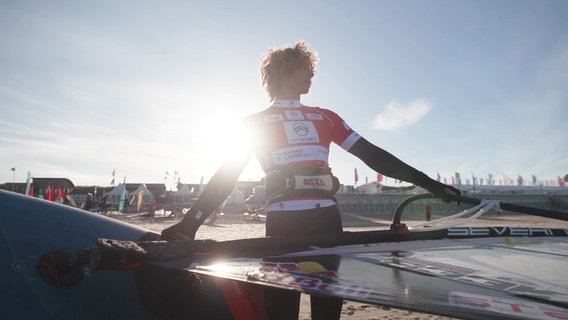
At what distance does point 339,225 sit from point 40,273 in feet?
5.73

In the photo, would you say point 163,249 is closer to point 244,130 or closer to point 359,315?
point 244,130

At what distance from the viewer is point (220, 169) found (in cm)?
197

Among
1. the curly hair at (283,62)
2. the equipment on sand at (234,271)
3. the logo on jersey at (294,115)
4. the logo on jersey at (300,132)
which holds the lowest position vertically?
the equipment on sand at (234,271)

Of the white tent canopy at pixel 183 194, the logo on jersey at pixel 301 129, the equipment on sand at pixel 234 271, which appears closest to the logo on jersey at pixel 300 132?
the logo on jersey at pixel 301 129

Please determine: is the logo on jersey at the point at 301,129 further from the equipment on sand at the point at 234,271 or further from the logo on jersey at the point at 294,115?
the equipment on sand at the point at 234,271

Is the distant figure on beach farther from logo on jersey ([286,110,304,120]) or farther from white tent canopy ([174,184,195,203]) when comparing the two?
white tent canopy ([174,184,195,203])

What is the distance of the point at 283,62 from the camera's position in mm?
2127

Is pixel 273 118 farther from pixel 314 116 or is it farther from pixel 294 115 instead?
pixel 314 116

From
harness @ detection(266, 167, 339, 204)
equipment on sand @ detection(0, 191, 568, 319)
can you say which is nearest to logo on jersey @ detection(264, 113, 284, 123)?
harness @ detection(266, 167, 339, 204)

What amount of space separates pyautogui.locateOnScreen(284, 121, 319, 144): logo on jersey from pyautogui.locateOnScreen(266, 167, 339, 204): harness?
191mm

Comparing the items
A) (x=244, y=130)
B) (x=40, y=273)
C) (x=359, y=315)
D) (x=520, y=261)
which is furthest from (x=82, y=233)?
(x=359, y=315)

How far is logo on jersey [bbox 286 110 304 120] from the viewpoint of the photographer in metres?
2.03

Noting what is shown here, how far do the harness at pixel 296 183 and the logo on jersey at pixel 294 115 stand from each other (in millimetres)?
362

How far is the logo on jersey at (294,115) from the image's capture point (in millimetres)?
2025
